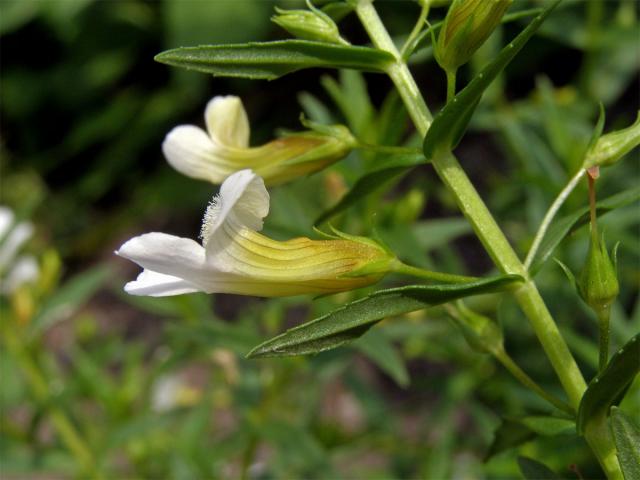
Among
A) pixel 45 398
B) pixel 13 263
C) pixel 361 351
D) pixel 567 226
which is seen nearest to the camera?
pixel 567 226

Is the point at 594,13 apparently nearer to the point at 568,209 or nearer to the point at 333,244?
the point at 568,209

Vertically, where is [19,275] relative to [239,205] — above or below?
below

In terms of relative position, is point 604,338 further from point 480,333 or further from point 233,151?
point 233,151

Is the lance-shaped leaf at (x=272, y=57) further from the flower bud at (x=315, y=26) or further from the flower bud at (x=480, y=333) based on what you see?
the flower bud at (x=480, y=333)

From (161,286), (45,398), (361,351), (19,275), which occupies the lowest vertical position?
(361,351)

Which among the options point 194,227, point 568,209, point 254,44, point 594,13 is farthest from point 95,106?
point 254,44

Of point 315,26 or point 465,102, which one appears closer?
point 465,102

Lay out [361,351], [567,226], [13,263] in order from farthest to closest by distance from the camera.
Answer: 1. [361,351]
2. [13,263]
3. [567,226]

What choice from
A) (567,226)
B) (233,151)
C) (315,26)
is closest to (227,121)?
(233,151)

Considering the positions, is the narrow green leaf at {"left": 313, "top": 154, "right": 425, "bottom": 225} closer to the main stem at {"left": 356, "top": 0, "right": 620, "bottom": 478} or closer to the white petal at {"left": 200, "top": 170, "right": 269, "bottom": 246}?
the main stem at {"left": 356, "top": 0, "right": 620, "bottom": 478}
